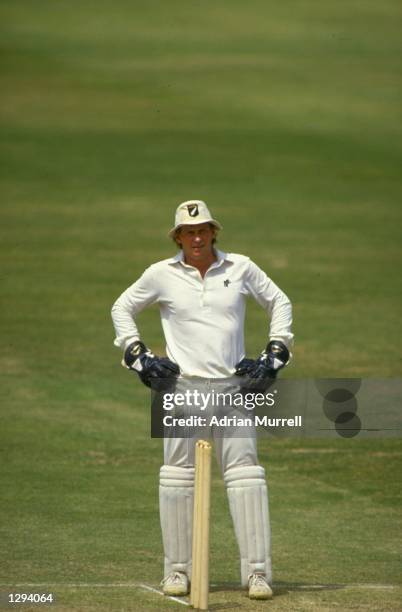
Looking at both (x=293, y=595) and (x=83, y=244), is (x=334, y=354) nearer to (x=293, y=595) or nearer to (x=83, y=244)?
(x=83, y=244)

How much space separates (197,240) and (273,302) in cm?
56

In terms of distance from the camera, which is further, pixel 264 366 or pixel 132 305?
pixel 132 305

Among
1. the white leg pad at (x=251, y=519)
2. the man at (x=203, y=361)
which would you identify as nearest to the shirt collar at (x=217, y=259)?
the man at (x=203, y=361)

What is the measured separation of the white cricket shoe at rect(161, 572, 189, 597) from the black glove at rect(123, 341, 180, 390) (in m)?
1.00

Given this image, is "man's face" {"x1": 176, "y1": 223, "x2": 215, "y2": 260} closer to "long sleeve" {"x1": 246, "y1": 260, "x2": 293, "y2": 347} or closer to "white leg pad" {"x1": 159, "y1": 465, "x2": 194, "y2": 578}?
"long sleeve" {"x1": 246, "y1": 260, "x2": 293, "y2": 347}

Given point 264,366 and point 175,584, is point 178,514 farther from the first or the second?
point 264,366

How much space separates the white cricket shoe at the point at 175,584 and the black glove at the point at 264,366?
1069mm

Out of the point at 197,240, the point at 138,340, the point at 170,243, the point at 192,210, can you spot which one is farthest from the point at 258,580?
the point at 170,243

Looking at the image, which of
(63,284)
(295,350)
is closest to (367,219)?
(63,284)

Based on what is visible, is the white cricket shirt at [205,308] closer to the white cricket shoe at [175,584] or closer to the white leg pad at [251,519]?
the white leg pad at [251,519]

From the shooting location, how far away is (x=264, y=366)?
25.2ft

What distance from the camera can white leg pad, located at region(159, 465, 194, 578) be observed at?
7.68 m

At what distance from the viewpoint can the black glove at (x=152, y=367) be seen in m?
7.64

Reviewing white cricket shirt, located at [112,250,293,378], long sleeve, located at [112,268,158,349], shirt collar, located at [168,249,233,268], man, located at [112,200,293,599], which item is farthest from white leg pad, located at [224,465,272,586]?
shirt collar, located at [168,249,233,268]
